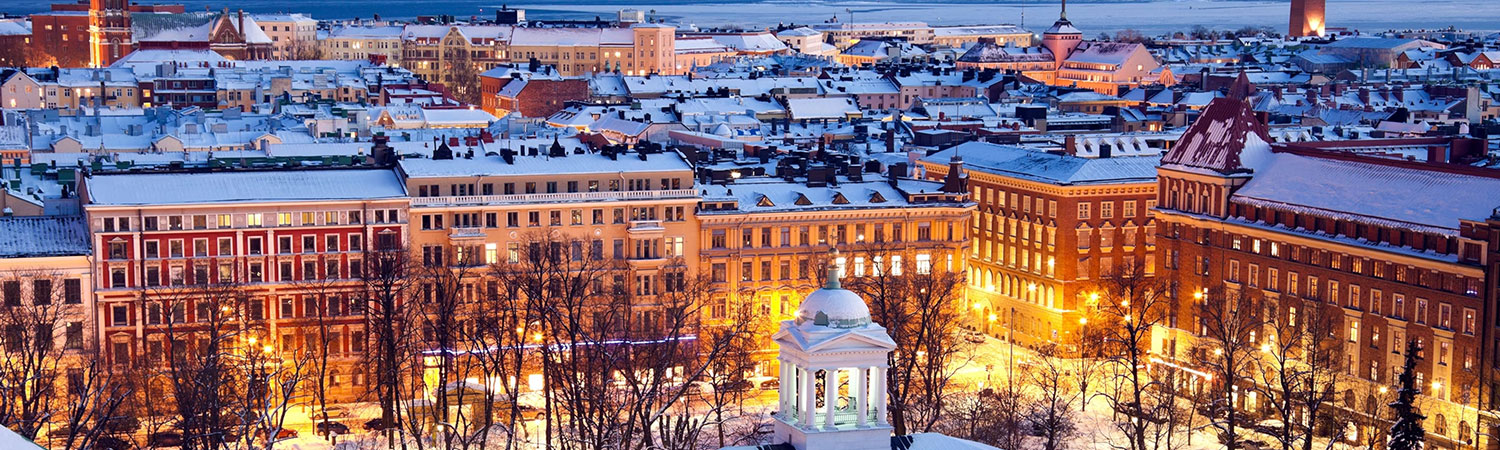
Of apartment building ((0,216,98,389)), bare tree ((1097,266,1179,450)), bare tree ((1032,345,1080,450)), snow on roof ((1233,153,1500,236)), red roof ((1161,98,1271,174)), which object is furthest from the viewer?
red roof ((1161,98,1271,174))

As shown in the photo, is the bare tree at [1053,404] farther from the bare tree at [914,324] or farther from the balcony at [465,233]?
the balcony at [465,233]

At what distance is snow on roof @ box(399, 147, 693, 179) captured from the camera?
286 feet

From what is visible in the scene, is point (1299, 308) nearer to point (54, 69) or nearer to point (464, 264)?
point (464, 264)

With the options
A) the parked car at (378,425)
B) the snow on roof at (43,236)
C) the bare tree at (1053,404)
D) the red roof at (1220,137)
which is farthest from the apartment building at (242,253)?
the red roof at (1220,137)

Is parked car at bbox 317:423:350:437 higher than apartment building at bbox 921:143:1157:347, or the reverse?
apartment building at bbox 921:143:1157:347

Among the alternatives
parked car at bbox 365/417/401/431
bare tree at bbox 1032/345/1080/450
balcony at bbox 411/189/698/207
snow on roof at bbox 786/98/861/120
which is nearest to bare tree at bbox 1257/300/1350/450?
bare tree at bbox 1032/345/1080/450

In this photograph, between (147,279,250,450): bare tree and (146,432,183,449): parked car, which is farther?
(147,279,250,450): bare tree

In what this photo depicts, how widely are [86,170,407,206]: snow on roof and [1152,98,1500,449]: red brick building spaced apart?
2876 cm

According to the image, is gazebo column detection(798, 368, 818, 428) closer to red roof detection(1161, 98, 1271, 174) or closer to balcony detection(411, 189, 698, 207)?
balcony detection(411, 189, 698, 207)

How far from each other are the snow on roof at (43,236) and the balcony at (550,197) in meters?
11.2

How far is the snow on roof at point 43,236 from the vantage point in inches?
3182

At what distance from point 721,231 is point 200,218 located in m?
18.7

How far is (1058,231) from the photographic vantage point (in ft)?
313

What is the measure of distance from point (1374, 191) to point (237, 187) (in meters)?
38.2
